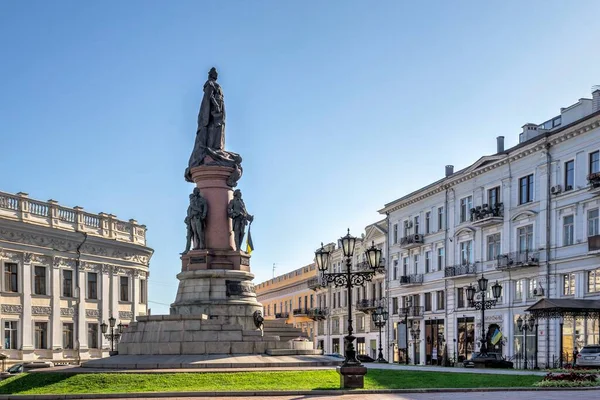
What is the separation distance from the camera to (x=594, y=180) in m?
46.2

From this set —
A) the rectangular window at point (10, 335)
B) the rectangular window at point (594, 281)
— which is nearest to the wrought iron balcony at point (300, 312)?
the rectangular window at point (10, 335)

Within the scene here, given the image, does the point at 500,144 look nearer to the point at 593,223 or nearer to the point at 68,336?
A: the point at 593,223

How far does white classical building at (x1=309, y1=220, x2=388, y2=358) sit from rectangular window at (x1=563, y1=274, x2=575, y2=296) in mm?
22971

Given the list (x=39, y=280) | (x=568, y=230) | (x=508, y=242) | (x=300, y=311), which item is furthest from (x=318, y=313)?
(x=568, y=230)

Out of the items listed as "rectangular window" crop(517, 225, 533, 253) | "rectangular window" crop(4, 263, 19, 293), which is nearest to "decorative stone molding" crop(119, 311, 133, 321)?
"rectangular window" crop(4, 263, 19, 293)

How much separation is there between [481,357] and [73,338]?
29338 mm

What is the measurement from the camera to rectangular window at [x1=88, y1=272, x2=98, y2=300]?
6147 cm

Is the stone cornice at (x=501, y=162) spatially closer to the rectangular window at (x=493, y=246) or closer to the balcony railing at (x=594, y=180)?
the balcony railing at (x=594, y=180)

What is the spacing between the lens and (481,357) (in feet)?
139

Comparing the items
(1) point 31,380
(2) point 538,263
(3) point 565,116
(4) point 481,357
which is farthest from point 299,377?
(3) point 565,116

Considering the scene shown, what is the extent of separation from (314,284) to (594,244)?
52.3 m

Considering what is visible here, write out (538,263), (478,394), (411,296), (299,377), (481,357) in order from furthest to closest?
(411,296), (538,263), (481,357), (299,377), (478,394)

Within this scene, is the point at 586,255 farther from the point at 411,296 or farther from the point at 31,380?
the point at 31,380

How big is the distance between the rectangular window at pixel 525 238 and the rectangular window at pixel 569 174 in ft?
15.3
